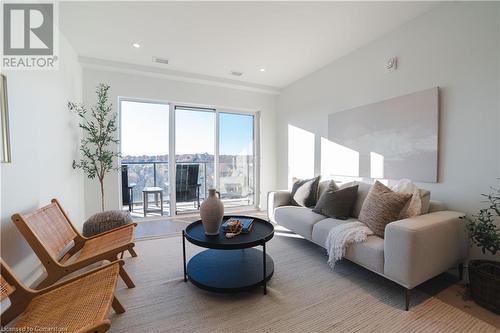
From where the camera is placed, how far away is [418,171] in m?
2.44

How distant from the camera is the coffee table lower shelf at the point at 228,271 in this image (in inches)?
71.7

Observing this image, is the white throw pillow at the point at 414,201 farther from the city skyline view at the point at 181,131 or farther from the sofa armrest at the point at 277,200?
the city skyline view at the point at 181,131

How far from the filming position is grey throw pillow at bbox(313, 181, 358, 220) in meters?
2.60

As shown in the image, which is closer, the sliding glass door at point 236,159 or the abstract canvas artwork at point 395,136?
the abstract canvas artwork at point 395,136

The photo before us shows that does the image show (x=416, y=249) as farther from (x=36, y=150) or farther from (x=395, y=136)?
(x=36, y=150)

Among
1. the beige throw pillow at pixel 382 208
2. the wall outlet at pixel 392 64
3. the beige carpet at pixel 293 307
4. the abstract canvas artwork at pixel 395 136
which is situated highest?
the wall outlet at pixel 392 64

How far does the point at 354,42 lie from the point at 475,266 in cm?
278

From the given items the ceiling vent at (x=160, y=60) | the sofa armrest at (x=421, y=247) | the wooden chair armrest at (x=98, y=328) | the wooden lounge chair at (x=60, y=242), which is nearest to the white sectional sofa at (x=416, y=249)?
the sofa armrest at (x=421, y=247)

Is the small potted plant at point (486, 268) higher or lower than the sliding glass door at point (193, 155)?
lower

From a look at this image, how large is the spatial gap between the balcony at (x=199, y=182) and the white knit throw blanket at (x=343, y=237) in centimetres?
286

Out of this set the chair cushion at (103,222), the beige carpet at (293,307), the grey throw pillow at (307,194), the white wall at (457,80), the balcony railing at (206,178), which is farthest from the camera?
the balcony railing at (206,178)

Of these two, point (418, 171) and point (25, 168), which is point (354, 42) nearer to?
point (418, 171)

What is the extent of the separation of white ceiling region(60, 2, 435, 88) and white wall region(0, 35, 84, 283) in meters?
0.63

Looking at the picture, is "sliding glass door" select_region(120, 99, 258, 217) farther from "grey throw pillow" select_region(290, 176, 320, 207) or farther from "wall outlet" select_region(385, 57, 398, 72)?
"wall outlet" select_region(385, 57, 398, 72)
